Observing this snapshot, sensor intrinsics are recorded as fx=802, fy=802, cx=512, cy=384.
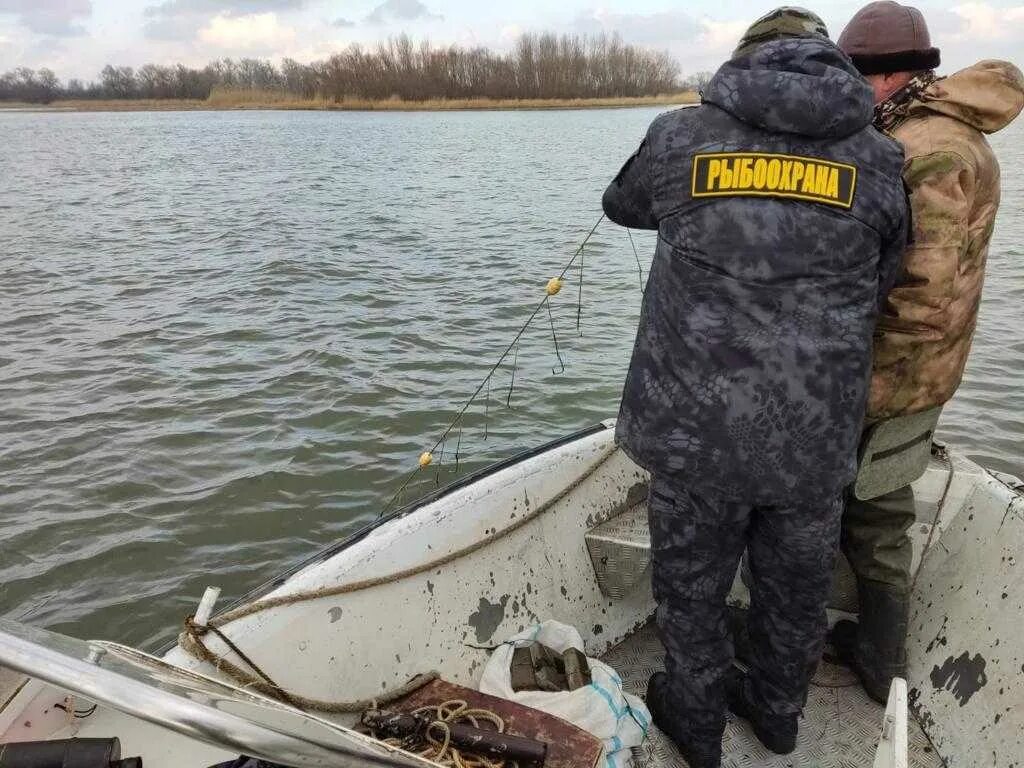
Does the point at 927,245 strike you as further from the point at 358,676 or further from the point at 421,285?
the point at 421,285

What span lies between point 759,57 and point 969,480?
6.78 ft

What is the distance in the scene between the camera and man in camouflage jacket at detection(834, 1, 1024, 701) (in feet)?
7.47

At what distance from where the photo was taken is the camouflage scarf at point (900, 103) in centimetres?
247

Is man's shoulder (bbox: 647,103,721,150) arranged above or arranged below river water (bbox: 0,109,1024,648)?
above

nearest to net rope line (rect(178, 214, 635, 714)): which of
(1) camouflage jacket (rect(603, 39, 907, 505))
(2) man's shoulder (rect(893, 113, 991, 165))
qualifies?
(1) camouflage jacket (rect(603, 39, 907, 505))

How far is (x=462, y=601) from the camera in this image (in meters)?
3.07

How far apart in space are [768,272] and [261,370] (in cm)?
678

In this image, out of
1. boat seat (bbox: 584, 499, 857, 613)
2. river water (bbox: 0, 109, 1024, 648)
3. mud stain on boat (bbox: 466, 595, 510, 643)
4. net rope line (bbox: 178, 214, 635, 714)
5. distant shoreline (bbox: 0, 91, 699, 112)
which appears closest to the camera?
net rope line (bbox: 178, 214, 635, 714)

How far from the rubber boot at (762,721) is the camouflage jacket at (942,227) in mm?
1092

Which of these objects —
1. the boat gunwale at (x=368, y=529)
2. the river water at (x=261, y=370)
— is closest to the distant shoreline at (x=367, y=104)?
the river water at (x=261, y=370)

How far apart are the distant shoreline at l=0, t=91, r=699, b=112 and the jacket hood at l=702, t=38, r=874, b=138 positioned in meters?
68.1

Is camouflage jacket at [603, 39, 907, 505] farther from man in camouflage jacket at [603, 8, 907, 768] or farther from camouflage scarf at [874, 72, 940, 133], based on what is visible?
camouflage scarf at [874, 72, 940, 133]

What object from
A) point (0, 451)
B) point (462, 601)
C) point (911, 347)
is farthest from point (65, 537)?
point (911, 347)

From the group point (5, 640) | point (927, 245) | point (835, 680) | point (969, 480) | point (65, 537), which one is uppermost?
point (927, 245)
